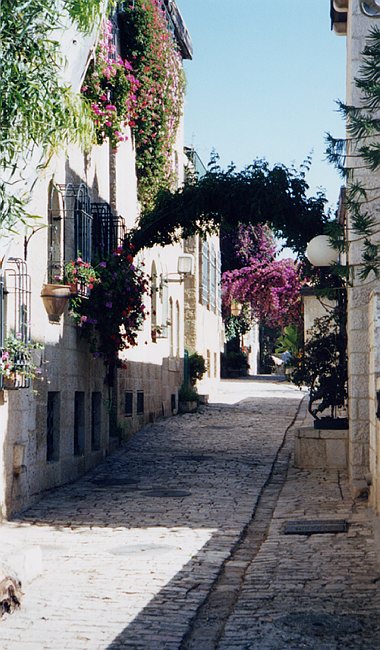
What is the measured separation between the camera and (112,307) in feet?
45.0

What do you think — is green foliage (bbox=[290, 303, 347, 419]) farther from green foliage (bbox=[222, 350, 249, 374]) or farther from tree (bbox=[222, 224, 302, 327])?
green foliage (bbox=[222, 350, 249, 374])

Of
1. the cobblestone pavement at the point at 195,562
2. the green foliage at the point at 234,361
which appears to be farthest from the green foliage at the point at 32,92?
the green foliage at the point at 234,361

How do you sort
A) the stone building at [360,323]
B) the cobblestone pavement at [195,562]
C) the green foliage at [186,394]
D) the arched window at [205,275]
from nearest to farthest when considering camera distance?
the cobblestone pavement at [195,562], the stone building at [360,323], the green foliage at [186,394], the arched window at [205,275]

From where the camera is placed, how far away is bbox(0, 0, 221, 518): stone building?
1045 centimetres

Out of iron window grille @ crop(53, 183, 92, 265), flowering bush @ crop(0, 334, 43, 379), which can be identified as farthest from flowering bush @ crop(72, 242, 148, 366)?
flowering bush @ crop(0, 334, 43, 379)

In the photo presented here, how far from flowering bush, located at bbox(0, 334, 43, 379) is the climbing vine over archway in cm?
552

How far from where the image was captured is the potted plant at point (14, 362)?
9.80 meters

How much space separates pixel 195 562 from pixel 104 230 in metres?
7.98

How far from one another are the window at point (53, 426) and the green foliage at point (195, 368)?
12500 mm

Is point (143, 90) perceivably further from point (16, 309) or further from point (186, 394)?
point (186, 394)

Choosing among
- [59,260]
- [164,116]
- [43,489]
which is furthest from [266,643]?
[164,116]

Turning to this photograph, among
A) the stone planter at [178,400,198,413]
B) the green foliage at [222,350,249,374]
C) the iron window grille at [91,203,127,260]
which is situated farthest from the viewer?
the green foliage at [222,350,249,374]

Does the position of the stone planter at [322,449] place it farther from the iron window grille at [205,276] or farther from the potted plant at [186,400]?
Answer: the iron window grille at [205,276]

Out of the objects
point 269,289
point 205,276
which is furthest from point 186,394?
point 269,289
